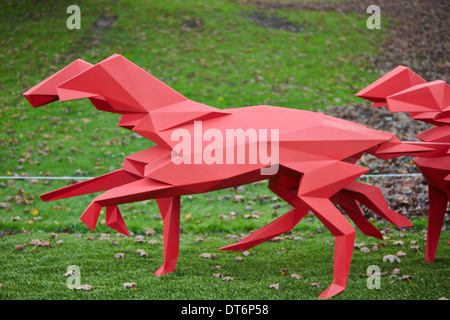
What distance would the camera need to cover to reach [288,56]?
13.4 m

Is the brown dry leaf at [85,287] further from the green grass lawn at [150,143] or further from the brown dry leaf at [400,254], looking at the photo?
the brown dry leaf at [400,254]

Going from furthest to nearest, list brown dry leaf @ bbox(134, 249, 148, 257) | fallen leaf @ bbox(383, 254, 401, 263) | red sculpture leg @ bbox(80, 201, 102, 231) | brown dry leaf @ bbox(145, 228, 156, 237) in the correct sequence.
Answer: brown dry leaf @ bbox(145, 228, 156, 237) < brown dry leaf @ bbox(134, 249, 148, 257) < fallen leaf @ bbox(383, 254, 401, 263) < red sculpture leg @ bbox(80, 201, 102, 231)

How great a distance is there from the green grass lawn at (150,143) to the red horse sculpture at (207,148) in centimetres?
70

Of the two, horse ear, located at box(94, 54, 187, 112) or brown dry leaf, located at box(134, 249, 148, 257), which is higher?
horse ear, located at box(94, 54, 187, 112)

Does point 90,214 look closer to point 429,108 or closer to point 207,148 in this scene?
point 207,148

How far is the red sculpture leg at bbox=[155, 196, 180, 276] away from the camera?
4.76m

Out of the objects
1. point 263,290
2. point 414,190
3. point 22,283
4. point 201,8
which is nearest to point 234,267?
point 263,290

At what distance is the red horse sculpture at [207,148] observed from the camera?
4.22 m

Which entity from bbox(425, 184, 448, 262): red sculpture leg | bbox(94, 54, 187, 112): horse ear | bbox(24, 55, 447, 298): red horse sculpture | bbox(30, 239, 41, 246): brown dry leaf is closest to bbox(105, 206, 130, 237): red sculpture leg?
bbox(24, 55, 447, 298): red horse sculpture

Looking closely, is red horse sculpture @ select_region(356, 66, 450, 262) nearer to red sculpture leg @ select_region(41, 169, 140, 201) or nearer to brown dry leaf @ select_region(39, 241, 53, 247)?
red sculpture leg @ select_region(41, 169, 140, 201)

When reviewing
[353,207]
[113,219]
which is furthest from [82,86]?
[353,207]

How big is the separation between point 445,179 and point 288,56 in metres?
9.36

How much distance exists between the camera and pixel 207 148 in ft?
13.9

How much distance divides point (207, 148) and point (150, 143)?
18.5 feet
